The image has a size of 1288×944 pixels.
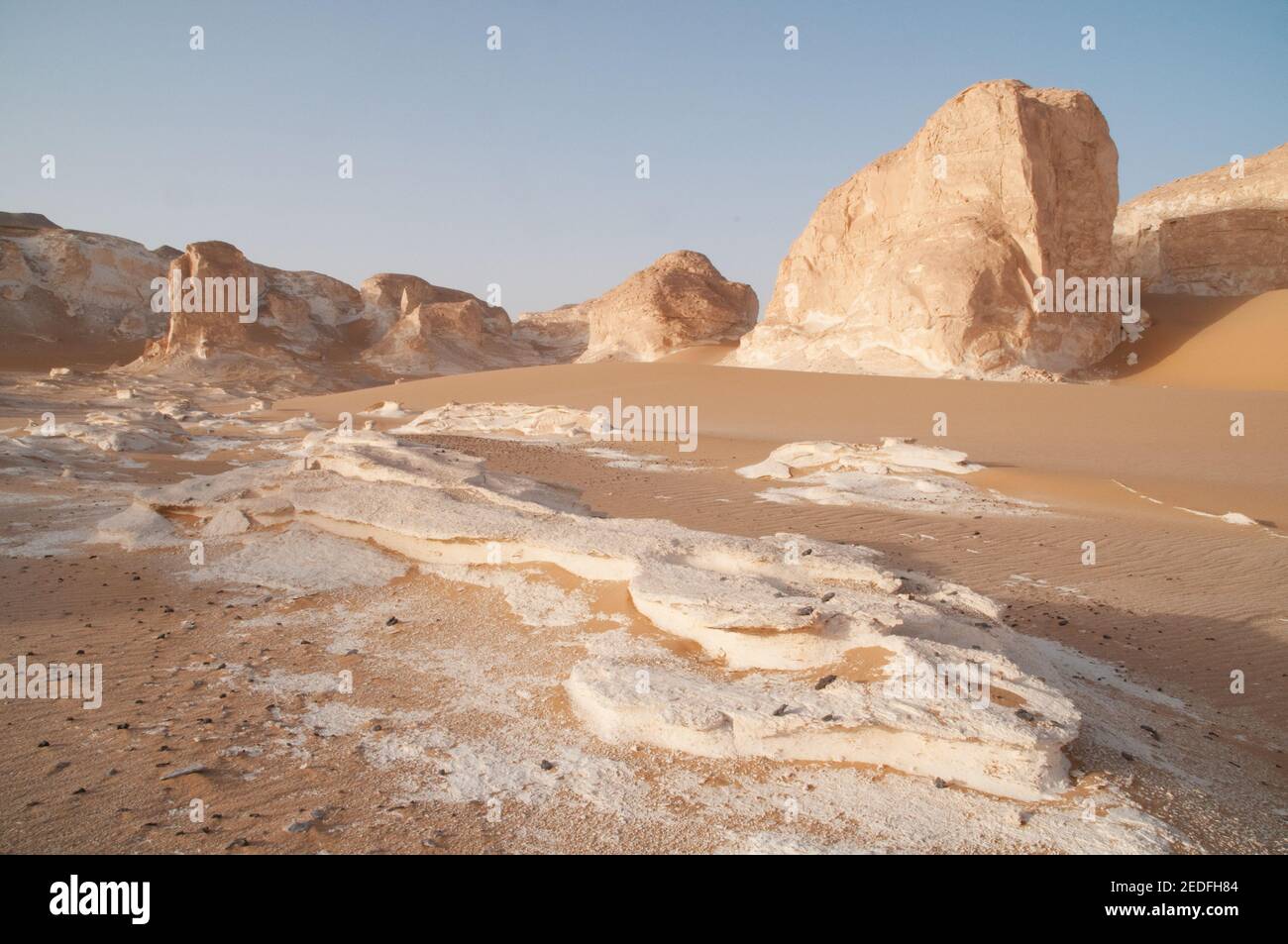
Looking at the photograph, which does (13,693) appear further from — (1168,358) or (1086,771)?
(1168,358)

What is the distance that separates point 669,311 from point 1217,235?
21919 mm

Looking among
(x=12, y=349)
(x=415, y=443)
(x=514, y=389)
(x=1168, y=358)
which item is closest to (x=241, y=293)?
(x=12, y=349)

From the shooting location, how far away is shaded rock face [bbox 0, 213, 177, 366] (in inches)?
1672

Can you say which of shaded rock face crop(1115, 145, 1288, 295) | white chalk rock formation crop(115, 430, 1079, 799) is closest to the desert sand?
white chalk rock formation crop(115, 430, 1079, 799)

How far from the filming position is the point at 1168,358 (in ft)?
78.5

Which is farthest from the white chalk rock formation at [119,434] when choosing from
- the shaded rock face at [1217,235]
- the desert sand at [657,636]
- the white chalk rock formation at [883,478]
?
the shaded rock face at [1217,235]

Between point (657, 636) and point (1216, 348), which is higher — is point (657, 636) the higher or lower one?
the lower one

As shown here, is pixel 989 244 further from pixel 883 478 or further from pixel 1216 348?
pixel 883 478

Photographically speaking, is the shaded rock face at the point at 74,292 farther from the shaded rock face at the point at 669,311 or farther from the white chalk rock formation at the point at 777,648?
the white chalk rock formation at the point at 777,648

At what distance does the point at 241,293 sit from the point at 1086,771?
1880 inches

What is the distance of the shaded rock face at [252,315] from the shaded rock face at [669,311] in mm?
17933

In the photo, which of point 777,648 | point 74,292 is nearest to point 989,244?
point 777,648

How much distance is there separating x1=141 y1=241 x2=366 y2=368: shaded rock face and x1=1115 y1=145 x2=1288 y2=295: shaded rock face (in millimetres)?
40732

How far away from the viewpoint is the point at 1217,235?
2872 cm
